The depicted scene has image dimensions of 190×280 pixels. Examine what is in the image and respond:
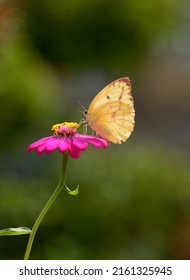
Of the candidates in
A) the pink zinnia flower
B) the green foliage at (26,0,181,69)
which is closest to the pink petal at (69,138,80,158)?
the pink zinnia flower

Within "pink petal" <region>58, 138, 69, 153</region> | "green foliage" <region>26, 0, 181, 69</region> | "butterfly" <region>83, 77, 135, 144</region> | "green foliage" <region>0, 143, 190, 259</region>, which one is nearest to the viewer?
"pink petal" <region>58, 138, 69, 153</region>

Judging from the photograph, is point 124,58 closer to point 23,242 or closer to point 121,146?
point 121,146

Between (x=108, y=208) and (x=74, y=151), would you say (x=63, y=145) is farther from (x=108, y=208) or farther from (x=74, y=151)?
(x=108, y=208)

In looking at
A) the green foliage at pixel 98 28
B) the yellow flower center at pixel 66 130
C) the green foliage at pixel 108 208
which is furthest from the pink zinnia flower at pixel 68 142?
the green foliage at pixel 98 28

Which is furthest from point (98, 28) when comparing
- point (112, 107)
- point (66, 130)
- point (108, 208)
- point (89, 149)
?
point (66, 130)

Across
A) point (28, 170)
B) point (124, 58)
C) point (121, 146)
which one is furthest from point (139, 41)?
point (28, 170)

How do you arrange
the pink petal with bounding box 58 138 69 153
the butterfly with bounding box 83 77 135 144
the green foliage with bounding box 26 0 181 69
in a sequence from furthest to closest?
the green foliage with bounding box 26 0 181 69
the butterfly with bounding box 83 77 135 144
the pink petal with bounding box 58 138 69 153

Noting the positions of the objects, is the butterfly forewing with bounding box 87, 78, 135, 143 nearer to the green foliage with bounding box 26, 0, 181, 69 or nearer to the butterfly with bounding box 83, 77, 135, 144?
the butterfly with bounding box 83, 77, 135, 144
